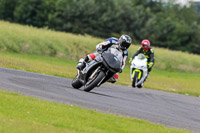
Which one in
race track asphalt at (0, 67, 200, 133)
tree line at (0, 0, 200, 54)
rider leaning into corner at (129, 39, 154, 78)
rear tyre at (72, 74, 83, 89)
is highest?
race track asphalt at (0, 67, 200, 133)

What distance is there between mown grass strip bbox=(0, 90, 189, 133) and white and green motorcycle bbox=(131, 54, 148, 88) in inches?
313

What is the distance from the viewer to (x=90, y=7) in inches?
3066

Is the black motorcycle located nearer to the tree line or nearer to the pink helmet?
the pink helmet

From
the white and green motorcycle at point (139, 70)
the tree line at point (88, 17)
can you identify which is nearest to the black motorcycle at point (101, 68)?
the white and green motorcycle at point (139, 70)

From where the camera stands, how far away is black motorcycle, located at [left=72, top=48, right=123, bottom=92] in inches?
478

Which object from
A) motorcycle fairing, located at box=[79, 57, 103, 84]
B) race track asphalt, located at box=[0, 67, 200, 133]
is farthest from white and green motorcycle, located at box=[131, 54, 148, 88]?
motorcycle fairing, located at box=[79, 57, 103, 84]

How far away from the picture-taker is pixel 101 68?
1234cm

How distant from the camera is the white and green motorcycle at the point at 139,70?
56.9 feet

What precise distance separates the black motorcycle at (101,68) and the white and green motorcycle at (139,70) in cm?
484

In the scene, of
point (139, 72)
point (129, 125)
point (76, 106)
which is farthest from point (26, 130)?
point (139, 72)

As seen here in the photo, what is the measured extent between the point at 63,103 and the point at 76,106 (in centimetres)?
32

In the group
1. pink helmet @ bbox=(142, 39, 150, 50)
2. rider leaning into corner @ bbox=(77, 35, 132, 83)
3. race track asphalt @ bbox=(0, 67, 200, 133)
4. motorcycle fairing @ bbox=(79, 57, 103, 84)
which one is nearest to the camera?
race track asphalt @ bbox=(0, 67, 200, 133)

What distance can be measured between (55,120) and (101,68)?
4725mm

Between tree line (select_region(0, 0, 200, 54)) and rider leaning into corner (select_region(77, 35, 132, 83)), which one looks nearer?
rider leaning into corner (select_region(77, 35, 132, 83))
